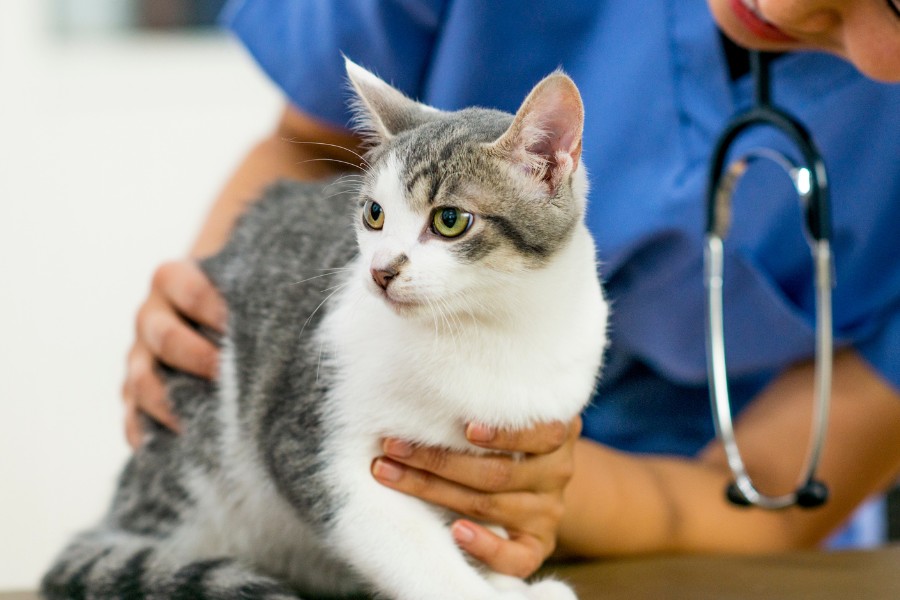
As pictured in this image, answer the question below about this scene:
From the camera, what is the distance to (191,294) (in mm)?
1029

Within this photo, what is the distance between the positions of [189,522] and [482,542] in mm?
328

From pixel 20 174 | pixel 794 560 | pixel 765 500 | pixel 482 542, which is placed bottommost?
pixel 794 560

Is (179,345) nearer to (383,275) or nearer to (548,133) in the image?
(383,275)

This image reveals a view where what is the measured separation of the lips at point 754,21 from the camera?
0.82 m

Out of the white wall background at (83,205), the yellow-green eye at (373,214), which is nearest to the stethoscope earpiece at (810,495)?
the yellow-green eye at (373,214)

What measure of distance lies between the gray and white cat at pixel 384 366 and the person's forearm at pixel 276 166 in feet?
0.51

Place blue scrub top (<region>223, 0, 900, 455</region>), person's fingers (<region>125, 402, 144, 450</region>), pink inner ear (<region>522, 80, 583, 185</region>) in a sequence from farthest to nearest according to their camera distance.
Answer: person's fingers (<region>125, 402, 144, 450</region>), blue scrub top (<region>223, 0, 900, 455</region>), pink inner ear (<region>522, 80, 583, 185</region>)

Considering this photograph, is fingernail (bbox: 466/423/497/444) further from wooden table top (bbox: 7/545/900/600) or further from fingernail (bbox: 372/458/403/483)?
wooden table top (bbox: 7/545/900/600)

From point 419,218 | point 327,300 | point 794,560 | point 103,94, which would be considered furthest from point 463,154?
point 103,94

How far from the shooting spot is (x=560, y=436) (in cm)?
85

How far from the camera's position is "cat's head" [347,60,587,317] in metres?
0.72

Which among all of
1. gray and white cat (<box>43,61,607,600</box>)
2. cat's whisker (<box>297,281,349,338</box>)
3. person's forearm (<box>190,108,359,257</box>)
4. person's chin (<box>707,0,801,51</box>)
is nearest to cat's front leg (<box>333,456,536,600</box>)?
gray and white cat (<box>43,61,607,600</box>)

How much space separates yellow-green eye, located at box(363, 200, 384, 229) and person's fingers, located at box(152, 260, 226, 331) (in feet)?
1.03

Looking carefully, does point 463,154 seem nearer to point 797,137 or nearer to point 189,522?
point 797,137
